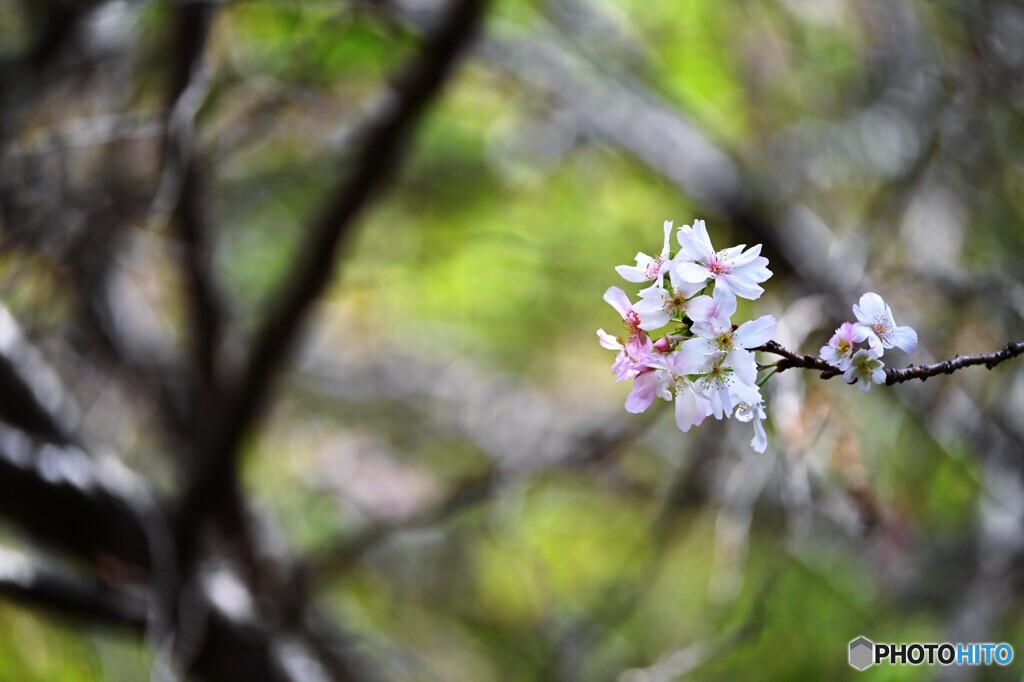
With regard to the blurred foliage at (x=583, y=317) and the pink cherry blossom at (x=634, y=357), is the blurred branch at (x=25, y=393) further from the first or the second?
A: the pink cherry blossom at (x=634, y=357)

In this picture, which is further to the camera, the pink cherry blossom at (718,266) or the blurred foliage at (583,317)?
the blurred foliage at (583,317)

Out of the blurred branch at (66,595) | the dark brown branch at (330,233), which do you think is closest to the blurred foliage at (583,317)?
the blurred branch at (66,595)

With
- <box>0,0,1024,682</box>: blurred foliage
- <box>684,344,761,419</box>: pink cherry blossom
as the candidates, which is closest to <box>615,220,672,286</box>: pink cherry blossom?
<box>684,344,761,419</box>: pink cherry blossom

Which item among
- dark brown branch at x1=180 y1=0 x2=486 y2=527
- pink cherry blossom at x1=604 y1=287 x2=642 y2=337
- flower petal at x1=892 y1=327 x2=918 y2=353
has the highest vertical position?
dark brown branch at x1=180 y1=0 x2=486 y2=527

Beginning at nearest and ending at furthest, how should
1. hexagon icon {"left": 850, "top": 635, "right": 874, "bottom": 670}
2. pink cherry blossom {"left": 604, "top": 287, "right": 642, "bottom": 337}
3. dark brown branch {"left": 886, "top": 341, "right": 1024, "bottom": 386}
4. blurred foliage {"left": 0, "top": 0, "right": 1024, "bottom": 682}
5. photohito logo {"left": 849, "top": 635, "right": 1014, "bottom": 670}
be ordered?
dark brown branch {"left": 886, "top": 341, "right": 1024, "bottom": 386} → pink cherry blossom {"left": 604, "top": 287, "right": 642, "bottom": 337} → photohito logo {"left": 849, "top": 635, "right": 1014, "bottom": 670} → hexagon icon {"left": 850, "top": 635, "right": 874, "bottom": 670} → blurred foliage {"left": 0, "top": 0, "right": 1024, "bottom": 682}

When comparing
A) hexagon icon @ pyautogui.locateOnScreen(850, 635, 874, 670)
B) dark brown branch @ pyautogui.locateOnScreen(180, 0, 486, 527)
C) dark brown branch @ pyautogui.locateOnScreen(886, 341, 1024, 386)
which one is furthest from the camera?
dark brown branch @ pyautogui.locateOnScreen(180, 0, 486, 527)

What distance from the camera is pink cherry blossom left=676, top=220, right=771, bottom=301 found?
29.9 inches

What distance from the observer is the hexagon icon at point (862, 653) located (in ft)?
5.07

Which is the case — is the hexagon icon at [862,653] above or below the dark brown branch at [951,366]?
above

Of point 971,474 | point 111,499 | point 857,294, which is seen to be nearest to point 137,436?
point 111,499

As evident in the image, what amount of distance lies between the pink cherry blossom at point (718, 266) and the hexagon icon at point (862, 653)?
1005mm

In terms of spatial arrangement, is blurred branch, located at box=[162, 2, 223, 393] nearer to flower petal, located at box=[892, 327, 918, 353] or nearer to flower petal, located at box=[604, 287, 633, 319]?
flower petal, located at box=[604, 287, 633, 319]

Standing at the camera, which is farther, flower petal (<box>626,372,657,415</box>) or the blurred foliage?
the blurred foliage

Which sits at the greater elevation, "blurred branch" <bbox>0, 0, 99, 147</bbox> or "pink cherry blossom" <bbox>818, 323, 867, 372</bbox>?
"blurred branch" <bbox>0, 0, 99, 147</bbox>
